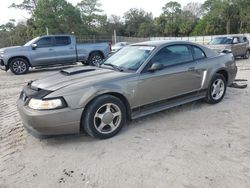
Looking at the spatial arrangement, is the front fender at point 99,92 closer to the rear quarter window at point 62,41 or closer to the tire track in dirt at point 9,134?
the tire track in dirt at point 9,134

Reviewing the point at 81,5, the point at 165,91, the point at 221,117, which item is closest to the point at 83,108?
the point at 165,91

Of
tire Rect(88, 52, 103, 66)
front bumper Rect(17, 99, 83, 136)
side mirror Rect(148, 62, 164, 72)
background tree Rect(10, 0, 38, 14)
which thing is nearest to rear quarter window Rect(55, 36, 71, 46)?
tire Rect(88, 52, 103, 66)

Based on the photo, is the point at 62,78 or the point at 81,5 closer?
the point at 62,78

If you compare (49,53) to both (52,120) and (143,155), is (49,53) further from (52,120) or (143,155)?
(143,155)

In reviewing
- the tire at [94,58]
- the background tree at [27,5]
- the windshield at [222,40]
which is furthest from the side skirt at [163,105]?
the background tree at [27,5]

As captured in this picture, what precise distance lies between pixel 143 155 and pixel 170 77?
175 centimetres

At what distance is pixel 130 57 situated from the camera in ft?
15.9

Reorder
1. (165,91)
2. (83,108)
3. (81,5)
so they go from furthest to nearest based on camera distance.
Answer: (81,5), (165,91), (83,108)

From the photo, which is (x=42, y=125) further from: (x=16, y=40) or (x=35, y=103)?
(x=16, y=40)

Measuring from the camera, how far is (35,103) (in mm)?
3711

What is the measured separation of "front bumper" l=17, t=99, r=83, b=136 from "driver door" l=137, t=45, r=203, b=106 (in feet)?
3.81

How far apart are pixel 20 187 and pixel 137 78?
235cm

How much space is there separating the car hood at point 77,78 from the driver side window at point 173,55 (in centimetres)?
84

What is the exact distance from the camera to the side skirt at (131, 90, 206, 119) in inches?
173
